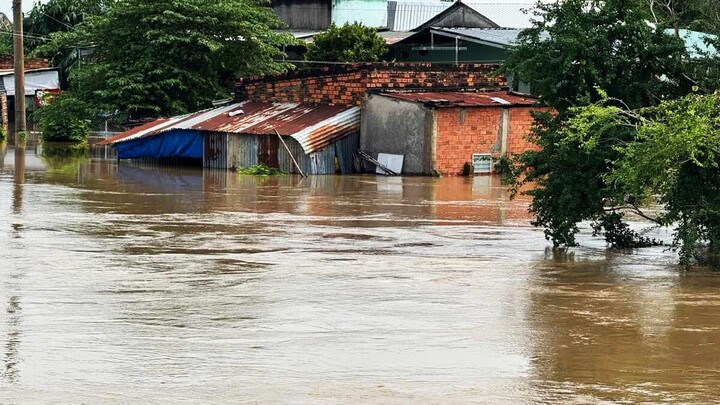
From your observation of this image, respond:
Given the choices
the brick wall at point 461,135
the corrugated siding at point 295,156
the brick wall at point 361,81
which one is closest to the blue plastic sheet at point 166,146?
the brick wall at point 361,81

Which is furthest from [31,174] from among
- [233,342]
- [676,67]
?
[233,342]

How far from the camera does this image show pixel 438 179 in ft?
94.9

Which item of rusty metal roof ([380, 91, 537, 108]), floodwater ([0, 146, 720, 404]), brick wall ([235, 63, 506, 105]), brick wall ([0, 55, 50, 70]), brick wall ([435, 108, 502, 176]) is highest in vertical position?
brick wall ([0, 55, 50, 70])

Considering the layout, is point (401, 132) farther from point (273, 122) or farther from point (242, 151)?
point (242, 151)

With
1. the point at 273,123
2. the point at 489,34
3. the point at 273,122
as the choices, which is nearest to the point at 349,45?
the point at 489,34

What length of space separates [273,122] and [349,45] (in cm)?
1287

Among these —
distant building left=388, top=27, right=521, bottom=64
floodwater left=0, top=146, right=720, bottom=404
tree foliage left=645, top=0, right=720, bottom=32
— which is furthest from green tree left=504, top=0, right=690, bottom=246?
distant building left=388, top=27, right=521, bottom=64

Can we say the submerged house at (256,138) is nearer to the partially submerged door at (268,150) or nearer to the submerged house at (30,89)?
the partially submerged door at (268,150)

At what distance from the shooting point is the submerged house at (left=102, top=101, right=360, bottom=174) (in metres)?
30.0

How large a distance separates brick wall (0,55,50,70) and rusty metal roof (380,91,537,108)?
29.3 m

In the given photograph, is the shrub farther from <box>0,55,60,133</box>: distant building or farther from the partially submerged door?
<box>0,55,60,133</box>: distant building

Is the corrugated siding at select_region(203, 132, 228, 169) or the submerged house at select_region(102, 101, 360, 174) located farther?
the corrugated siding at select_region(203, 132, 228, 169)

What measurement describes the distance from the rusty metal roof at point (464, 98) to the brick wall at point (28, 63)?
96.2 ft

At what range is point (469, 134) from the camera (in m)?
30.3
